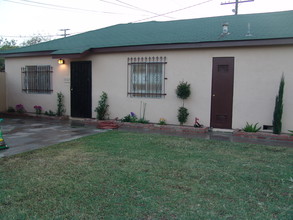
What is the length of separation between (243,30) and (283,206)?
6727 mm

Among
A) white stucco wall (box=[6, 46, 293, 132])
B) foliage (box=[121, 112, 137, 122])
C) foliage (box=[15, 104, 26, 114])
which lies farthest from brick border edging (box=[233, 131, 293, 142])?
foliage (box=[15, 104, 26, 114])

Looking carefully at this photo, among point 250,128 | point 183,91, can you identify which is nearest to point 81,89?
point 183,91

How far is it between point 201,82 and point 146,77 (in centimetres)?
197

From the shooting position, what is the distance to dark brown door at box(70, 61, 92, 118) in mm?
10727

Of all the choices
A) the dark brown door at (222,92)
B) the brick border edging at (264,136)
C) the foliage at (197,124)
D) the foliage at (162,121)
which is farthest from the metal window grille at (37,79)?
the brick border edging at (264,136)

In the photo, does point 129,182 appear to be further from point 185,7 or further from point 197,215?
point 185,7

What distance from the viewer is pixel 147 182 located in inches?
159

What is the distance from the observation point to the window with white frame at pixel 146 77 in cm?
932

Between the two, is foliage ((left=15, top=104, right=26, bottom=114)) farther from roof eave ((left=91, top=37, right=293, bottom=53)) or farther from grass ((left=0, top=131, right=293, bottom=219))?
grass ((left=0, top=131, right=293, bottom=219))

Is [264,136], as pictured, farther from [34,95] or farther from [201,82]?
[34,95]

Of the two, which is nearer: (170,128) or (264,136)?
(264,136)

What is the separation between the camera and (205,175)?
172 inches

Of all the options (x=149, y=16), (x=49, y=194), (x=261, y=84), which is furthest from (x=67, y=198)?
(x=149, y=16)

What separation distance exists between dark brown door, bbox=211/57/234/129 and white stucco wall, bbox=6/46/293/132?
0.42 ft
